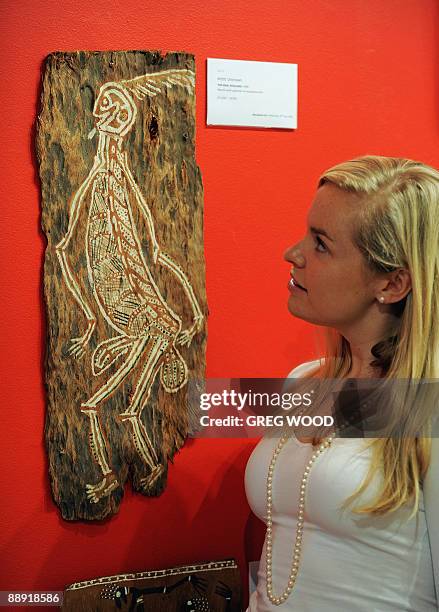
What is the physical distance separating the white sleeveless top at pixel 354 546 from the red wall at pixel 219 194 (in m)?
0.35

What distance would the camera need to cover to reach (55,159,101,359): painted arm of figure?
1348 mm

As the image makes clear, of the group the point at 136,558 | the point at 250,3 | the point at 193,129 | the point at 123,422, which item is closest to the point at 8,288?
the point at 123,422

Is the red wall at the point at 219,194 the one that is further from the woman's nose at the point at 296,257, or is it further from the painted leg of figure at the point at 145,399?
the woman's nose at the point at 296,257

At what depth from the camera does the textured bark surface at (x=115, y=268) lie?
1345 mm

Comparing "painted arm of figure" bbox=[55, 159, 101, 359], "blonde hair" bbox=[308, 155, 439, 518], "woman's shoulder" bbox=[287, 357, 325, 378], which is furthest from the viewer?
"painted arm of figure" bbox=[55, 159, 101, 359]

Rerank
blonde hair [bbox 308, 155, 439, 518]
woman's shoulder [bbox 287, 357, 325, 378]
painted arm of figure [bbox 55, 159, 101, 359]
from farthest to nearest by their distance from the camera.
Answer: painted arm of figure [bbox 55, 159, 101, 359]
woman's shoulder [bbox 287, 357, 325, 378]
blonde hair [bbox 308, 155, 439, 518]

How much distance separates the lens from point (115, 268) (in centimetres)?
138

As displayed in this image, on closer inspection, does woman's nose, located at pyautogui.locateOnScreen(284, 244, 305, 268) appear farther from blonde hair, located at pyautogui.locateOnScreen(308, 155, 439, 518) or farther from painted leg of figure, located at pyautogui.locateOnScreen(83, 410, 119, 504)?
painted leg of figure, located at pyautogui.locateOnScreen(83, 410, 119, 504)

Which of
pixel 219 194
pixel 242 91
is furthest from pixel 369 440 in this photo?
pixel 242 91

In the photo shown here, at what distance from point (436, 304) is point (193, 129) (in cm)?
60

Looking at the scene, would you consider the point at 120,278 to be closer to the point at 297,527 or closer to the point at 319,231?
the point at 319,231

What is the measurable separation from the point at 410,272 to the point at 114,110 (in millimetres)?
641

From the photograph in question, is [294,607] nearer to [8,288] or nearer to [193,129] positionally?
[8,288]

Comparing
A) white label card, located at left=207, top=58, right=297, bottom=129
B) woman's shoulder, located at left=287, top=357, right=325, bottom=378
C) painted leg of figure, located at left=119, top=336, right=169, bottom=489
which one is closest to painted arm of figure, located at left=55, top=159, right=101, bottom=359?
painted leg of figure, located at left=119, top=336, right=169, bottom=489
